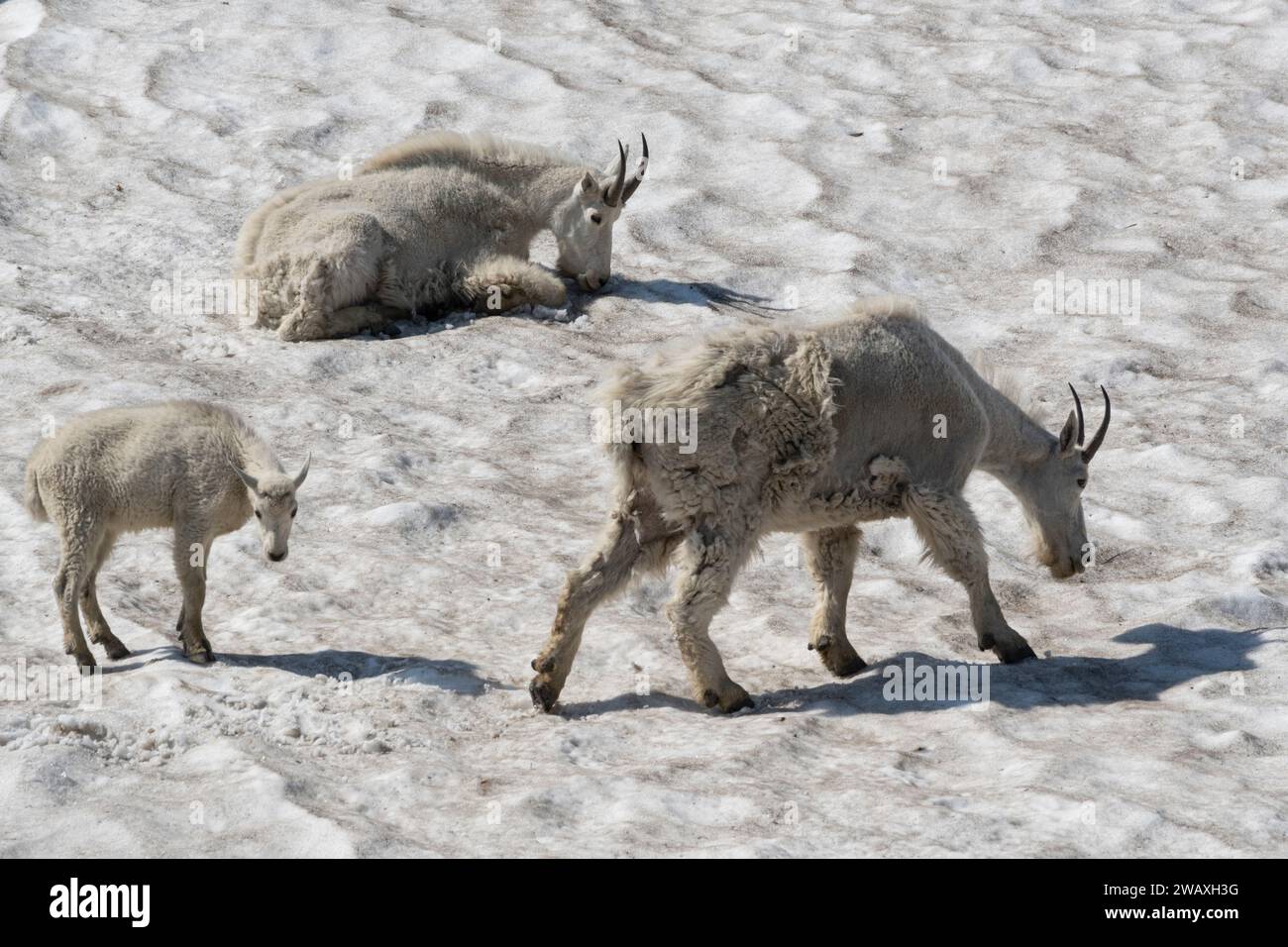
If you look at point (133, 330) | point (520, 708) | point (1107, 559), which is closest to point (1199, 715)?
point (1107, 559)

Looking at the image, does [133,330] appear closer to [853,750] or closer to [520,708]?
[520,708]

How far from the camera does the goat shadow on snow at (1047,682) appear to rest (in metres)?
7.94

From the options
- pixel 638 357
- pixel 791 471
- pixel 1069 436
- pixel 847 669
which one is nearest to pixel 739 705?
pixel 847 669

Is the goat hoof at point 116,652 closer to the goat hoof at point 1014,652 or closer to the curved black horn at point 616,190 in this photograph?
the goat hoof at point 1014,652

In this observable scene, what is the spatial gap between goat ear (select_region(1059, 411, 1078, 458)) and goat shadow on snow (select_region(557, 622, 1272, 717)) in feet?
3.53

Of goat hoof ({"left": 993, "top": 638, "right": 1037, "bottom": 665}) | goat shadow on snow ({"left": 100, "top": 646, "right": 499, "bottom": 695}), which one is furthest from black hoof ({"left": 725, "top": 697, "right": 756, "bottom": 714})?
goat hoof ({"left": 993, "top": 638, "right": 1037, "bottom": 665})

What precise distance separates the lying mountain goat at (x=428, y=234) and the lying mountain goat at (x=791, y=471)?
5.59 meters

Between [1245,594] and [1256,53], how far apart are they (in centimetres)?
1032

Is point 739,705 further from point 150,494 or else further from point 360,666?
point 150,494

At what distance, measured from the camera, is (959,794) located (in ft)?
22.1

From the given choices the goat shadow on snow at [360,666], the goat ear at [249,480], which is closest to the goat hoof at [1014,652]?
the goat shadow on snow at [360,666]

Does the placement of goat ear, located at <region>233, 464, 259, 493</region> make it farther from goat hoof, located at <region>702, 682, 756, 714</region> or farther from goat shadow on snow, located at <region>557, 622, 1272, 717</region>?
goat hoof, located at <region>702, 682, 756, 714</region>

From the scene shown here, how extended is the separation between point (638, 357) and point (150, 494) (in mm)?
5122

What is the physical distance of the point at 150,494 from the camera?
8281mm
